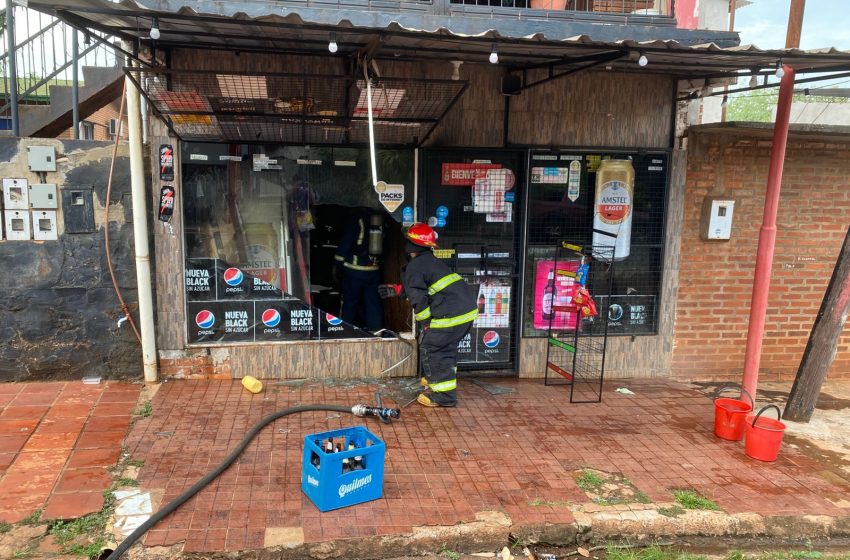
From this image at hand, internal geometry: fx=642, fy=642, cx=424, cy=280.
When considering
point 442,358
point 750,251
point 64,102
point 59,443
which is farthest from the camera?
point 750,251

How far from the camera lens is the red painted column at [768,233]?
6164mm

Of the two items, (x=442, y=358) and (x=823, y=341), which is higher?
(x=823, y=341)

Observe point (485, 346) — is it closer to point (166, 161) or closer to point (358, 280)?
point (358, 280)

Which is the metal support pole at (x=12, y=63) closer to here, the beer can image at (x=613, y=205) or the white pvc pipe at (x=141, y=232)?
the white pvc pipe at (x=141, y=232)

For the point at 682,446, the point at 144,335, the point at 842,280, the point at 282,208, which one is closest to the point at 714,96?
the point at 842,280

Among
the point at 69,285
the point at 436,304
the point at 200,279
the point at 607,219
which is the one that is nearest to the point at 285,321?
the point at 200,279

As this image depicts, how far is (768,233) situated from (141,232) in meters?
6.28

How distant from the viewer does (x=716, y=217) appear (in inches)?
302

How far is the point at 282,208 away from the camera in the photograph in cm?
725

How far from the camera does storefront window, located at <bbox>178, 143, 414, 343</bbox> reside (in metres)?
6.90

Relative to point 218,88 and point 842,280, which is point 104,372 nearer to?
point 218,88

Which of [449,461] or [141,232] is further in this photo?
[141,232]

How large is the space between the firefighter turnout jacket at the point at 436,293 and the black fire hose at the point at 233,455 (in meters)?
1.04

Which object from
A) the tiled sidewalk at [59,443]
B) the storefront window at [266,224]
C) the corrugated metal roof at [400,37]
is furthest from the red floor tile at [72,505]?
the corrugated metal roof at [400,37]
